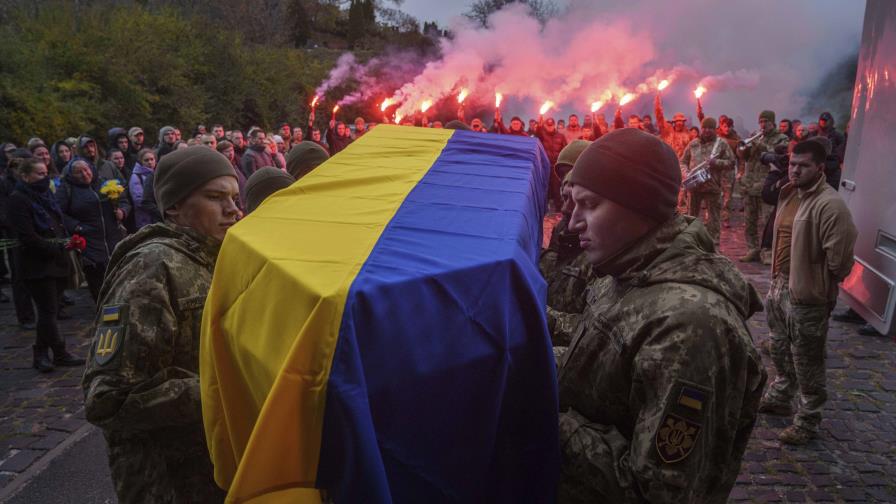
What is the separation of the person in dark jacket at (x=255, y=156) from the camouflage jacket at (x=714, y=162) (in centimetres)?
709

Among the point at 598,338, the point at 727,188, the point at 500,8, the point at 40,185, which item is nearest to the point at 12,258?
the point at 40,185

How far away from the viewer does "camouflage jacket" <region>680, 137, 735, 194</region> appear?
1021 centimetres

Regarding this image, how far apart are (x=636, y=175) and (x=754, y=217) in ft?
30.5

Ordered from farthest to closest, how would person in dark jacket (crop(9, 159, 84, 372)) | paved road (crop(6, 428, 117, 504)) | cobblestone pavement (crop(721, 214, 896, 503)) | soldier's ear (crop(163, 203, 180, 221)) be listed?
1. person in dark jacket (crop(9, 159, 84, 372))
2. paved road (crop(6, 428, 117, 504))
3. cobblestone pavement (crop(721, 214, 896, 503))
4. soldier's ear (crop(163, 203, 180, 221))

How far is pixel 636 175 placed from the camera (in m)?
1.87

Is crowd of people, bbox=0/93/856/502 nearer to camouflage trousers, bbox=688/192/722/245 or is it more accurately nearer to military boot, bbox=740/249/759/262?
military boot, bbox=740/249/759/262

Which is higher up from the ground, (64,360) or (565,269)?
(565,269)

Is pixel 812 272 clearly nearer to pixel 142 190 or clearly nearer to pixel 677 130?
pixel 142 190

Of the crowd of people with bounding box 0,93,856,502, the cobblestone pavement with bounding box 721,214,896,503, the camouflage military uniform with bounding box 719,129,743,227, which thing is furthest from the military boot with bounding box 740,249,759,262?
the crowd of people with bounding box 0,93,856,502

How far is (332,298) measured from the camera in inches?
56.9

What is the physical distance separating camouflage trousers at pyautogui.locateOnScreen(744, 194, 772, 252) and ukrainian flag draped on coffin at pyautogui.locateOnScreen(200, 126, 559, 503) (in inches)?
354

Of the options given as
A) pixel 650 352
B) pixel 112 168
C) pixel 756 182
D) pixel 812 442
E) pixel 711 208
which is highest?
pixel 650 352

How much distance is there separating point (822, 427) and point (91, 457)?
557cm

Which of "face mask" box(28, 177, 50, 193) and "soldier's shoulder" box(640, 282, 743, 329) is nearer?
"soldier's shoulder" box(640, 282, 743, 329)
